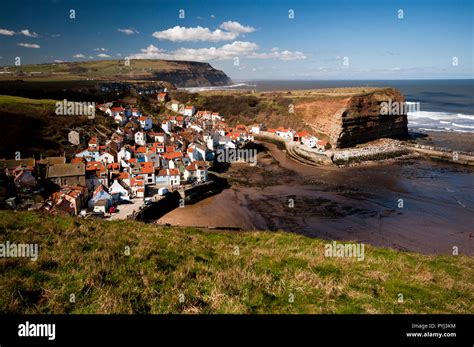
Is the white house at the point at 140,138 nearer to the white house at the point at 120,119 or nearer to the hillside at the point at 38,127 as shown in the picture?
the hillside at the point at 38,127

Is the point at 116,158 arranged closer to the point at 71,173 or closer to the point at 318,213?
the point at 71,173

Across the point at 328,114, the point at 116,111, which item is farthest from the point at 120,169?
the point at 328,114

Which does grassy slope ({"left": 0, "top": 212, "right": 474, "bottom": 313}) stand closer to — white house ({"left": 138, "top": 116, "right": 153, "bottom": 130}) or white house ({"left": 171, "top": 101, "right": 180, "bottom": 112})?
white house ({"left": 138, "top": 116, "right": 153, "bottom": 130})

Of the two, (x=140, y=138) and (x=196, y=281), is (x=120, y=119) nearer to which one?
(x=140, y=138)

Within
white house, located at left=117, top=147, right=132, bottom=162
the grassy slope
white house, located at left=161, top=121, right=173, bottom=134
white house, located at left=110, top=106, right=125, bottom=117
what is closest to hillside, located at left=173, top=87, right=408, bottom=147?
white house, located at left=161, top=121, right=173, bottom=134

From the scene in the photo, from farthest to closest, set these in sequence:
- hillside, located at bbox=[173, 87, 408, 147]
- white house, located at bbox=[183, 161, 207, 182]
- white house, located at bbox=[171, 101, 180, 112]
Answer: white house, located at bbox=[171, 101, 180, 112]
hillside, located at bbox=[173, 87, 408, 147]
white house, located at bbox=[183, 161, 207, 182]

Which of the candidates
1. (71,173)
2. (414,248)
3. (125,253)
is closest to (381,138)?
(414,248)
